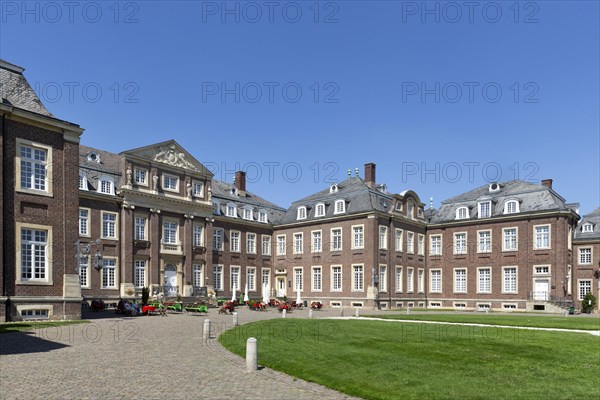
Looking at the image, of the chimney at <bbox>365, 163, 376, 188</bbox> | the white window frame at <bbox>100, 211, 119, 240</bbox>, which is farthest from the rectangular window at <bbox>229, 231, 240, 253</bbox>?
the chimney at <bbox>365, 163, 376, 188</bbox>

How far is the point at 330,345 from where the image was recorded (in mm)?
14180

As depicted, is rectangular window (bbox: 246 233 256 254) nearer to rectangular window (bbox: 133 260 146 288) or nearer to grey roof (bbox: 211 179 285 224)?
grey roof (bbox: 211 179 285 224)

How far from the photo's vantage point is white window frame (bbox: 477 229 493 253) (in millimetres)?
42441

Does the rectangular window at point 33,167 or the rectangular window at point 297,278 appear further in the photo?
the rectangular window at point 297,278

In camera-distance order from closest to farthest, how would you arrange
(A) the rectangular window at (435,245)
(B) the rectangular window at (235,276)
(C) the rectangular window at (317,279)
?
(B) the rectangular window at (235,276), (C) the rectangular window at (317,279), (A) the rectangular window at (435,245)

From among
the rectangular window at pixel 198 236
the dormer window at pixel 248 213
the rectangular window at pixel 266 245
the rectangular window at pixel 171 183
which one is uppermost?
the rectangular window at pixel 171 183

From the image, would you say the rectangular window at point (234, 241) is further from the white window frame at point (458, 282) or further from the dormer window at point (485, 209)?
the dormer window at point (485, 209)

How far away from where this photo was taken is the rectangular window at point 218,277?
4178cm

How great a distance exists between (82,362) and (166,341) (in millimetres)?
4130

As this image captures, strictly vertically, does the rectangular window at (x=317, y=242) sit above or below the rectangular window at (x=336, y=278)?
above

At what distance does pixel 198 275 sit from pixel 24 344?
86.5 feet

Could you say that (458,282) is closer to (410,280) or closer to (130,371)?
(410,280)

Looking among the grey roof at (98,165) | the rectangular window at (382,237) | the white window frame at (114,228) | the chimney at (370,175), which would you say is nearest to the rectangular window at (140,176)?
the grey roof at (98,165)

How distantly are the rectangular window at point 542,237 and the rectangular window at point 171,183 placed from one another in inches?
1157
